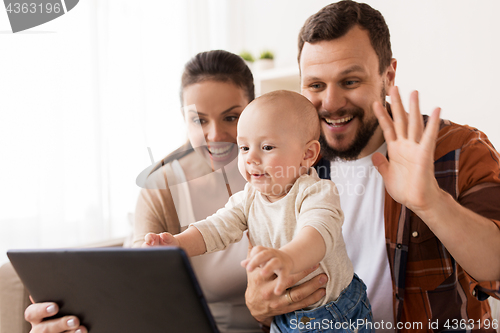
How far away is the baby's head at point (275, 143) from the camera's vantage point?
0.65 meters

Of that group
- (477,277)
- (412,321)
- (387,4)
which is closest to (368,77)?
(477,277)

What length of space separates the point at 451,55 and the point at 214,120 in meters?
1.63

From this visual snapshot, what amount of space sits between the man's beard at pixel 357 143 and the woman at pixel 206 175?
1.42ft

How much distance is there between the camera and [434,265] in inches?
41.8

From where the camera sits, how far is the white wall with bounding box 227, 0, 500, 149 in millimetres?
1729

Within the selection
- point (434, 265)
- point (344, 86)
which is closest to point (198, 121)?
point (344, 86)

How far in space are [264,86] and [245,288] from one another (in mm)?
1886

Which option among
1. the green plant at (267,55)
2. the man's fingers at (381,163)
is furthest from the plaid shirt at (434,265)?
the green plant at (267,55)

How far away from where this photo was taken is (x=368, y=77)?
1.07m

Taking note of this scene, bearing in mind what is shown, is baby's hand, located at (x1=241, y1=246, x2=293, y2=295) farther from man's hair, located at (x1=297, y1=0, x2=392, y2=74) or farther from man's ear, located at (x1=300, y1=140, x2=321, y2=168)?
man's hair, located at (x1=297, y1=0, x2=392, y2=74)

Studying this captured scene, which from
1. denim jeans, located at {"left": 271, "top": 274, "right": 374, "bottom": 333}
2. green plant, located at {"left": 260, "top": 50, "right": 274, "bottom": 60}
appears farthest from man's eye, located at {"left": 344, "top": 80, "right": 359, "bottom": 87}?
green plant, located at {"left": 260, "top": 50, "right": 274, "bottom": 60}

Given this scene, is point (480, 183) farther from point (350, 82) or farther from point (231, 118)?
point (231, 118)

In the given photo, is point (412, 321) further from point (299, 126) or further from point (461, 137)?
point (299, 126)

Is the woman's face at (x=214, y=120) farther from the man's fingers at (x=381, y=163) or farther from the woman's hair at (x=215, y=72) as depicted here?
the man's fingers at (x=381, y=163)
